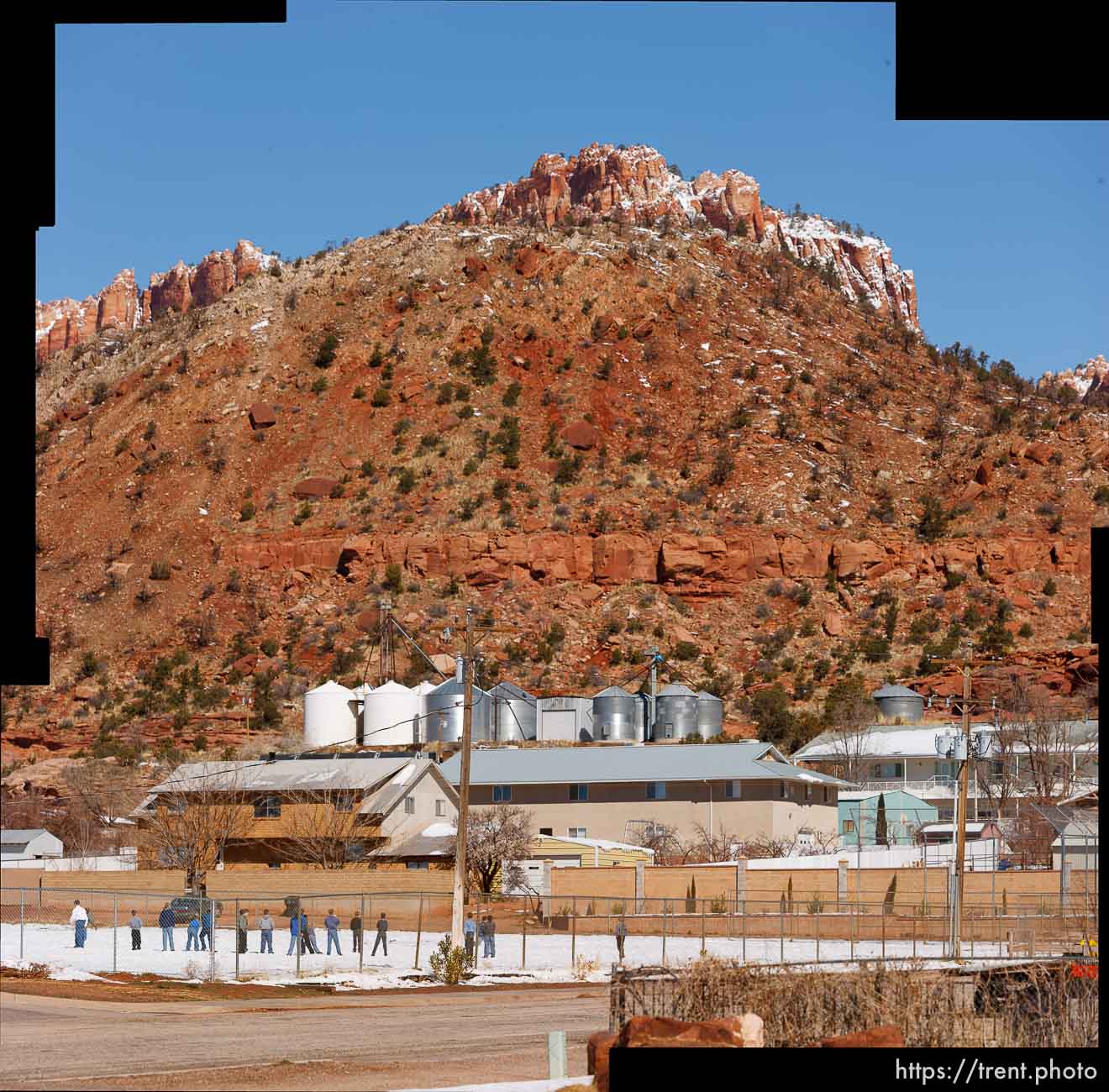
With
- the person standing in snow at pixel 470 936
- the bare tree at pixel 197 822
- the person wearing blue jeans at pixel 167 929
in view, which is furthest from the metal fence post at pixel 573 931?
the bare tree at pixel 197 822

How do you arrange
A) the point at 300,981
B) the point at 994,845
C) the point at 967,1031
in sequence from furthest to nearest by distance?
the point at 994,845
the point at 300,981
the point at 967,1031

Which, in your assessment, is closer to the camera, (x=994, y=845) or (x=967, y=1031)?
(x=967, y=1031)

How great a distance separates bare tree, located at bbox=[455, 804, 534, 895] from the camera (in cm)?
5488

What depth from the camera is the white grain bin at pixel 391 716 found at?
283 feet

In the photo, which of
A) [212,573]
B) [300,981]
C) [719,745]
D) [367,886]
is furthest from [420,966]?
[212,573]

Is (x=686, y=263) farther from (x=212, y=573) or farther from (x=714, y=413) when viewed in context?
(x=212, y=573)

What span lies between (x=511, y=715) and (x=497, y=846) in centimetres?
3106

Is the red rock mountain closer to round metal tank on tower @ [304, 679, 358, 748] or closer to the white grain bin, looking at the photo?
round metal tank on tower @ [304, 679, 358, 748]

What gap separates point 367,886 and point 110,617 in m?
62.6

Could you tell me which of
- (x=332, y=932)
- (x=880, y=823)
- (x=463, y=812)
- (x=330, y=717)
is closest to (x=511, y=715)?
(x=330, y=717)

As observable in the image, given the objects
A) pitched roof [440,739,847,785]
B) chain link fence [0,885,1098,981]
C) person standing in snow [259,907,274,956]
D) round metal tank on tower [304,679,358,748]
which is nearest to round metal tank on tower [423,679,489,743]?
round metal tank on tower [304,679,358,748]

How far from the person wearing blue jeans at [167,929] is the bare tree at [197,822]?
1517cm

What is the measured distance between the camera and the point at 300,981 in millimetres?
36938

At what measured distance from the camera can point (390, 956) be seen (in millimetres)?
42906
